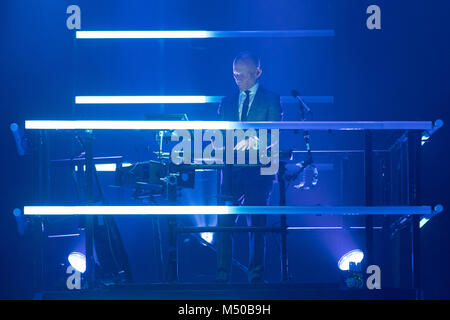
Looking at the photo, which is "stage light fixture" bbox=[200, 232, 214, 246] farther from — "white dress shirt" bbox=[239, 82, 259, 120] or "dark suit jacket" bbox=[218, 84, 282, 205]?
"white dress shirt" bbox=[239, 82, 259, 120]

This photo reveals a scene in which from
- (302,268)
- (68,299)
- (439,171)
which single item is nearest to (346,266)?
(302,268)

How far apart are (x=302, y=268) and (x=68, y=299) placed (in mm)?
3186

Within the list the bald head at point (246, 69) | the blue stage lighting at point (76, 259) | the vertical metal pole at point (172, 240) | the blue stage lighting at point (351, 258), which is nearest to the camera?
the vertical metal pole at point (172, 240)

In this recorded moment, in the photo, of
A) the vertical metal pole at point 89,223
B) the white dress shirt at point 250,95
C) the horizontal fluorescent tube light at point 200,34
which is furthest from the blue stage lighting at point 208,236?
the vertical metal pole at point 89,223

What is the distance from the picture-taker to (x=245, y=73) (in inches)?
260

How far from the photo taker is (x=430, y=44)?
755cm

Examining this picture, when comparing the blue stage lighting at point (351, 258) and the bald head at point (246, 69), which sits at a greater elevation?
the bald head at point (246, 69)

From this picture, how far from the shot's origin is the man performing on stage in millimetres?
5883

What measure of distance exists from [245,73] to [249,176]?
0.92m

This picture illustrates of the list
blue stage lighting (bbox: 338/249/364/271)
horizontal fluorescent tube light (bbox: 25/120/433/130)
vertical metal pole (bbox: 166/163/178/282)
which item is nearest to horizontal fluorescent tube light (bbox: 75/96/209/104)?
blue stage lighting (bbox: 338/249/364/271)

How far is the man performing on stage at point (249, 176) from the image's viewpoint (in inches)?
232

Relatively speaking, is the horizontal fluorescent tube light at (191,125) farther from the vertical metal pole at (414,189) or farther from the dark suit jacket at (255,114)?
the dark suit jacket at (255,114)

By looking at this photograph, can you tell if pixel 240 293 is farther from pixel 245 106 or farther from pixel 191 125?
pixel 245 106
